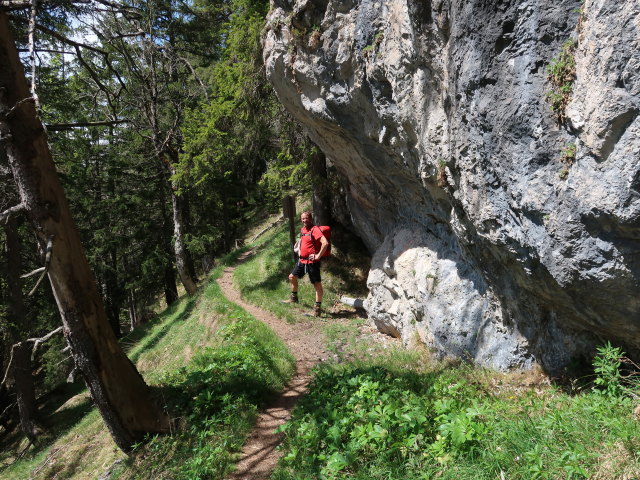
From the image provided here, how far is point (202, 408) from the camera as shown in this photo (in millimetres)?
5586

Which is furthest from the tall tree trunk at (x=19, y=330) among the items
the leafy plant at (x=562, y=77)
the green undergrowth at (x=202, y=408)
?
the leafy plant at (x=562, y=77)

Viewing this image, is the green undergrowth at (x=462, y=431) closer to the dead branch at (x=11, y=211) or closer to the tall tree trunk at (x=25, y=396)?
the dead branch at (x=11, y=211)

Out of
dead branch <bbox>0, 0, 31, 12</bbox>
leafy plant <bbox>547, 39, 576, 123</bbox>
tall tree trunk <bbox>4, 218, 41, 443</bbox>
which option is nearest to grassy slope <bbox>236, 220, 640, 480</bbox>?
leafy plant <bbox>547, 39, 576, 123</bbox>

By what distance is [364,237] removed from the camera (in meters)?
10.7

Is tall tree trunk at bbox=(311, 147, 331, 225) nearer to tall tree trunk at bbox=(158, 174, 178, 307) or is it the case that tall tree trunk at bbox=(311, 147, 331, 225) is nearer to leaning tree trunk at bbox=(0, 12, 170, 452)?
leaning tree trunk at bbox=(0, 12, 170, 452)

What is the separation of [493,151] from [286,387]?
4.63m

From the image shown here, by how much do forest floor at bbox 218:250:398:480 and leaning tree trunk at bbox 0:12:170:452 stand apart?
1456 mm

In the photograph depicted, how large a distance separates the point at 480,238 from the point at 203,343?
7.00 meters

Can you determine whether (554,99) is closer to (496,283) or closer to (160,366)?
(496,283)

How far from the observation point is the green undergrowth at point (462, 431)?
274cm

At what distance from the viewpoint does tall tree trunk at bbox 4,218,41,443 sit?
495 inches

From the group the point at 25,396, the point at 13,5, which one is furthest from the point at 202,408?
the point at 25,396

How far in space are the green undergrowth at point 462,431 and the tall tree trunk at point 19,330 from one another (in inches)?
466

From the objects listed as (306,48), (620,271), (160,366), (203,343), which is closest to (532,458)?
(620,271)
